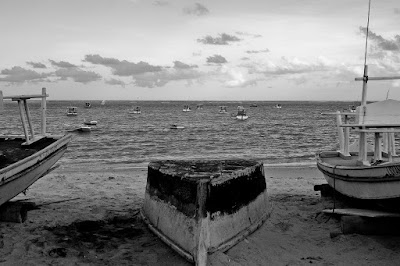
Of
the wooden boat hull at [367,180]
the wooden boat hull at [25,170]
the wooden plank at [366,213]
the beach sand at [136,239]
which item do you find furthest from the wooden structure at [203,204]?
the wooden boat hull at [25,170]

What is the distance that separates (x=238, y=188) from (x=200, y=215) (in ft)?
4.06

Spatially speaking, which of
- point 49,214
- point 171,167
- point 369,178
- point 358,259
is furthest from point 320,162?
point 49,214

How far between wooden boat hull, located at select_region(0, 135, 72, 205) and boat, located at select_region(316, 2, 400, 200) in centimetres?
639

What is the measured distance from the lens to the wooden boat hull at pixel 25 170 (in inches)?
296

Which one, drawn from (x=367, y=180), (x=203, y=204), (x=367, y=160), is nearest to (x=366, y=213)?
(x=367, y=180)

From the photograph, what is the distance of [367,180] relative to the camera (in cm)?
775

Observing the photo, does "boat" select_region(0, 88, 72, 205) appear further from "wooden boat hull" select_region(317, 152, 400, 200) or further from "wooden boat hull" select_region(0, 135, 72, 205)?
"wooden boat hull" select_region(317, 152, 400, 200)

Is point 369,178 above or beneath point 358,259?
above

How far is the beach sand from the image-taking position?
6926 millimetres

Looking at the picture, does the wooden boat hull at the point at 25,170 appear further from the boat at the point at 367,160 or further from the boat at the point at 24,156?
the boat at the point at 367,160

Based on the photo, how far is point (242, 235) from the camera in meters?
7.41

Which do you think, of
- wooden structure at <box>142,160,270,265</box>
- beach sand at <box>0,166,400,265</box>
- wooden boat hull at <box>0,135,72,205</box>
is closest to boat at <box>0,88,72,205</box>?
wooden boat hull at <box>0,135,72,205</box>

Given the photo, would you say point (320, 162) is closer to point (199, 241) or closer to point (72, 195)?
point (199, 241)

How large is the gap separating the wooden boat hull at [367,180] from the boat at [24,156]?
6475 mm
